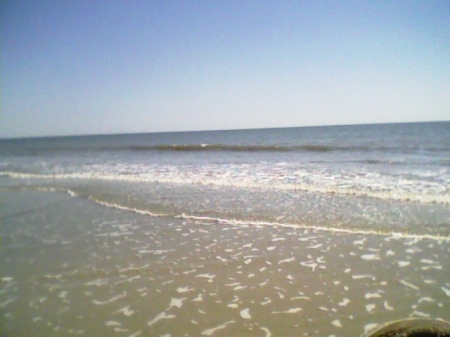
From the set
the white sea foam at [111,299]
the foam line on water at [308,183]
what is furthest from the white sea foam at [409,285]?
the foam line on water at [308,183]

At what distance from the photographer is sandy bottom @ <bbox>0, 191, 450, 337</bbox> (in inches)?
127

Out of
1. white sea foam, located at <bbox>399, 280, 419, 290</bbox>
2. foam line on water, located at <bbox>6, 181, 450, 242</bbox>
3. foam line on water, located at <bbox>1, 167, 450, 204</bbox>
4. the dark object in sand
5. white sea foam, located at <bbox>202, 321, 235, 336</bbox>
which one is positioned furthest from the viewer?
foam line on water, located at <bbox>1, 167, 450, 204</bbox>

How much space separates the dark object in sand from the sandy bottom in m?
0.21

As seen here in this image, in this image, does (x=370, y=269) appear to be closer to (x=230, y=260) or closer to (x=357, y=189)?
(x=230, y=260)

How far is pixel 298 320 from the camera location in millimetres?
3213

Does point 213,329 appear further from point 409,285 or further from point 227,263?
point 409,285

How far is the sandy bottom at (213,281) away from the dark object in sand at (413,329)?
21cm

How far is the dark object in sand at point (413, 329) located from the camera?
8.63 feet

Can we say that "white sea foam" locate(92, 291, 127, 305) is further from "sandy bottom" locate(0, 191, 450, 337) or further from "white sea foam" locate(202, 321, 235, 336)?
"white sea foam" locate(202, 321, 235, 336)

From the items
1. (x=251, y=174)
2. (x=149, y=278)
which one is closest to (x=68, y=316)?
(x=149, y=278)

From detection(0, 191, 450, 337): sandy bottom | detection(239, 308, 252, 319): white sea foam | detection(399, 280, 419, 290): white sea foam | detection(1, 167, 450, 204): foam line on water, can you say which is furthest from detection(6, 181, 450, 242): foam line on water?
detection(239, 308, 252, 319): white sea foam

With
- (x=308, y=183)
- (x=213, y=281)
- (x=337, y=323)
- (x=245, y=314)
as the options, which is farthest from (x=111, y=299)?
(x=308, y=183)

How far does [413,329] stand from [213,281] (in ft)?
7.97

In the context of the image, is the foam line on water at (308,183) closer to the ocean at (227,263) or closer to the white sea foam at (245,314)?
the ocean at (227,263)
